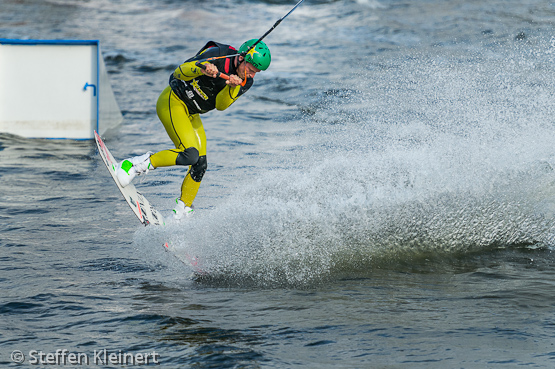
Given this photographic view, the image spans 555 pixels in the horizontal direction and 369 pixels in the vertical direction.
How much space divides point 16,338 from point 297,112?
9819mm

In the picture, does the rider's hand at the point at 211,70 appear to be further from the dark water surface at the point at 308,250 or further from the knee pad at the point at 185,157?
the dark water surface at the point at 308,250

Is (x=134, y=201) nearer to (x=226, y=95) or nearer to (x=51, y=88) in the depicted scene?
(x=226, y=95)

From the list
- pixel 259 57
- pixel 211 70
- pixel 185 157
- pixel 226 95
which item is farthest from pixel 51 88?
pixel 259 57

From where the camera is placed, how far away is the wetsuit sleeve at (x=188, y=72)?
593 centimetres

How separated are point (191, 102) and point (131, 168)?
0.85 m

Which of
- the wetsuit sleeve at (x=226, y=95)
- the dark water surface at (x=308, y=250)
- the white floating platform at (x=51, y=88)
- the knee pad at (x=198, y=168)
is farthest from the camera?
the white floating platform at (x=51, y=88)

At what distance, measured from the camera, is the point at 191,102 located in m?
6.41

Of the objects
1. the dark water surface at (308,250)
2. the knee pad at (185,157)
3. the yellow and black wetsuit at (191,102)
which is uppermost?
the yellow and black wetsuit at (191,102)

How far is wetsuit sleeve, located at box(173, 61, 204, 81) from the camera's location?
5926 mm

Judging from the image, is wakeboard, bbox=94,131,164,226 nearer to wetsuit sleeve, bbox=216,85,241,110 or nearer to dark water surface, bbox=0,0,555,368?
dark water surface, bbox=0,0,555,368

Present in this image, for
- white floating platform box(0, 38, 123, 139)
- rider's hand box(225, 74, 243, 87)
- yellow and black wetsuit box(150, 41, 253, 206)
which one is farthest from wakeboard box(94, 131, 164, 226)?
white floating platform box(0, 38, 123, 139)

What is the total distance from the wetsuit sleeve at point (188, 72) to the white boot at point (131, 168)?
83cm

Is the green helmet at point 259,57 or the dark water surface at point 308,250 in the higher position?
the green helmet at point 259,57

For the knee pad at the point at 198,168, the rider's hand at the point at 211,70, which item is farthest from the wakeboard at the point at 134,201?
the rider's hand at the point at 211,70
